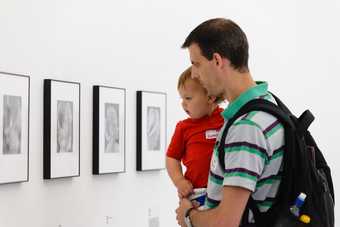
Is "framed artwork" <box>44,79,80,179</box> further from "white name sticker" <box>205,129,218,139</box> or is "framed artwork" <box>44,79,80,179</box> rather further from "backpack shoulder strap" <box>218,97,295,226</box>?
"backpack shoulder strap" <box>218,97,295,226</box>

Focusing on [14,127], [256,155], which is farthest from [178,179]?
[256,155]

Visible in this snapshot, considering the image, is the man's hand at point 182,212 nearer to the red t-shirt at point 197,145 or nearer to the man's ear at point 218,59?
the red t-shirt at point 197,145

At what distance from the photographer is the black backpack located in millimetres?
2666

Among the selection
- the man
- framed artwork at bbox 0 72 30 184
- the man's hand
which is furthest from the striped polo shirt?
framed artwork at bbox 0 72 30 184

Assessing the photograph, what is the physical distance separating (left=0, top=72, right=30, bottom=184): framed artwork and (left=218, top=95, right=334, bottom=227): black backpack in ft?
4.08

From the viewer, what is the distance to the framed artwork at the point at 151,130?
181 inches

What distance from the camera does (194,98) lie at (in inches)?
144

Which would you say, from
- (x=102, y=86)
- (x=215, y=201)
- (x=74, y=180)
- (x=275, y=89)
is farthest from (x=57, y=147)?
(x=275, y=89)

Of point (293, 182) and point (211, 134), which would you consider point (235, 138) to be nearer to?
point (293, 182)

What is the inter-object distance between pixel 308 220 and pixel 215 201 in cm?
Answer: 42

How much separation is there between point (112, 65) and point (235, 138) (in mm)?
1867

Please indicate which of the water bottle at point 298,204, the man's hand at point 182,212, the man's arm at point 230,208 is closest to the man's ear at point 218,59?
the man's arm at point 230,208

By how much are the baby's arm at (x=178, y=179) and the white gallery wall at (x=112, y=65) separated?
1.88ft

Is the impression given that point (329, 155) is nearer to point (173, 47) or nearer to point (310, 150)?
point (173, 47)
